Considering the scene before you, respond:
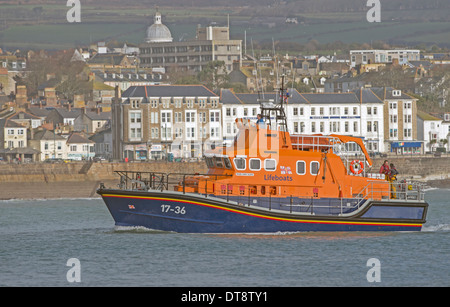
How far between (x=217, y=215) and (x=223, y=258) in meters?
2.91

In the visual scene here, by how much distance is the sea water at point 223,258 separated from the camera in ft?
102

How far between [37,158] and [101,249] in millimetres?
64955

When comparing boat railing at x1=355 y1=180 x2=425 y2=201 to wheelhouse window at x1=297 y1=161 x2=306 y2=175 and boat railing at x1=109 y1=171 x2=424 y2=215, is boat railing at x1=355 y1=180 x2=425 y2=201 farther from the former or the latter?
wheelhouse window at x1=297 y1=161 x2=306 y2=175

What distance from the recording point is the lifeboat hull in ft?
120

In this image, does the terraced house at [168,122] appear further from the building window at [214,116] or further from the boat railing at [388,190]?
the boat railing at [388,190]

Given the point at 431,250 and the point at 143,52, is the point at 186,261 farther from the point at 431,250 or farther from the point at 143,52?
the point at 143,52

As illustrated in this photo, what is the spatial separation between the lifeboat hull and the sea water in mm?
302

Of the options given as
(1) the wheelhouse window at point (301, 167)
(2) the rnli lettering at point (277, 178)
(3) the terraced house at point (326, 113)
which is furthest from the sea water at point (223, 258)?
(3) the terraced house at point (326, 113)

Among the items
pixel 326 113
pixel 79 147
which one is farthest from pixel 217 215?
Result: pixel 79 147

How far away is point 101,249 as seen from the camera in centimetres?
3612

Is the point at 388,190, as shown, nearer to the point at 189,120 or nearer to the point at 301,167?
the point at 301,167

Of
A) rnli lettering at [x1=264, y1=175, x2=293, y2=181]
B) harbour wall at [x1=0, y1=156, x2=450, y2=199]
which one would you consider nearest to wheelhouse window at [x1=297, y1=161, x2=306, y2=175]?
Answer: rnli lettering at [x1=264, y1=175, x2=293, y2=181]

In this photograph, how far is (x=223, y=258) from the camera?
33875 millimetres

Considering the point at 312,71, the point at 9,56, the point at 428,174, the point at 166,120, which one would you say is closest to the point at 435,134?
the point at 428,174
